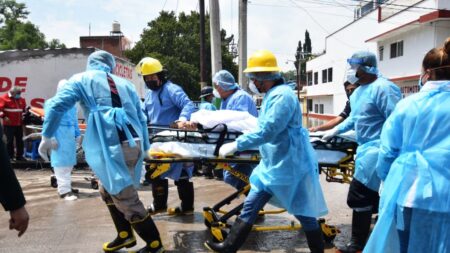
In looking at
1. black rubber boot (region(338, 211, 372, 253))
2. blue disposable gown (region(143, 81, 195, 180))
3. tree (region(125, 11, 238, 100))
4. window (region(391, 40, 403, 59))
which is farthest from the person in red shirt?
tree (region(125, 11, 238, 100))

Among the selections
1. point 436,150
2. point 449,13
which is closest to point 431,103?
point 436,150

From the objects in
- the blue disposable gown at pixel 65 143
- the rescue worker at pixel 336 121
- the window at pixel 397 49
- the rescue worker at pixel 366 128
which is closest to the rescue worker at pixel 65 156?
the blue disposable gown at pixel 65 143

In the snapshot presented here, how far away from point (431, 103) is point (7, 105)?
30.7 ft

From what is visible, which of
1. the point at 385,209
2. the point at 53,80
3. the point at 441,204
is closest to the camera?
the point at 441,204

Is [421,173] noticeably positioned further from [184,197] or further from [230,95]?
[184,197]

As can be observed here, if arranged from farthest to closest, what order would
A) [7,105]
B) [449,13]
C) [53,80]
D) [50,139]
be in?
[449,13]
[53,80]
[7,105]
[50,139]

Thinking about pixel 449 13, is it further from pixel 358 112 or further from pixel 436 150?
pixel 436 150

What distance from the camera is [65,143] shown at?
726 cm

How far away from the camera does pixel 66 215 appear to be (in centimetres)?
597

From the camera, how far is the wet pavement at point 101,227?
466 centimetres

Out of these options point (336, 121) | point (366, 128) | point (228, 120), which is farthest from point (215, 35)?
point (366, 128)

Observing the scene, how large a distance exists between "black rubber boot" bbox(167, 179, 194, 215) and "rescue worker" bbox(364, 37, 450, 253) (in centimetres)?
332

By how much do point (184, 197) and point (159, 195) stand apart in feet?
1.08

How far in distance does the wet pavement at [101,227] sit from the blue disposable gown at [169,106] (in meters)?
0.64
